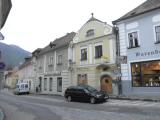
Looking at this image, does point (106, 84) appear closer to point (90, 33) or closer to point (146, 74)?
point (146, 74)

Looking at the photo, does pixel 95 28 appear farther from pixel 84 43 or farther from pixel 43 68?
pixel 43 68

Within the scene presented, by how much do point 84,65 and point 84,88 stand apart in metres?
8.26

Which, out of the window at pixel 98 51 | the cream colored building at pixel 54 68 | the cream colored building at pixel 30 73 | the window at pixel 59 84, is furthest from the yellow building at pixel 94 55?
the cream colored building at pixel 30 73

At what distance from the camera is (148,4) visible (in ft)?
84.1

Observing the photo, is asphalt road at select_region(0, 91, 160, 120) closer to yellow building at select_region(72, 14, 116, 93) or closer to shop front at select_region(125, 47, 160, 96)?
shop front at select_region(125, 47, 160, 96)

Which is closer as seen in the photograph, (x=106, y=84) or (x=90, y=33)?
(x=106, y=84)

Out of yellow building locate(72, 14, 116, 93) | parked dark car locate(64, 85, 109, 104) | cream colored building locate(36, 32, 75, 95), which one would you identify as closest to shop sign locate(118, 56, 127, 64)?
yellow building locate(72, 14, 116, 93)

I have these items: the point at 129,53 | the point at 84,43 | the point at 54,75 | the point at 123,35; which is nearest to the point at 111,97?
the point at 129,53

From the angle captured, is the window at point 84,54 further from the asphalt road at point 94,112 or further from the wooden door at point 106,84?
the asphalt road at point 94,112

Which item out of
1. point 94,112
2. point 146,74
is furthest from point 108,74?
point 94,112

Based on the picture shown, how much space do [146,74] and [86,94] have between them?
6.28 metres

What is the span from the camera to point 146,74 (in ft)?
80.0

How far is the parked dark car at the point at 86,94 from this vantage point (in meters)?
22.3

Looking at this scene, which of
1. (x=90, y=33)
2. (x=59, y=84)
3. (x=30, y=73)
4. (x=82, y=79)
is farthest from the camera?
(x=30, y=73)
